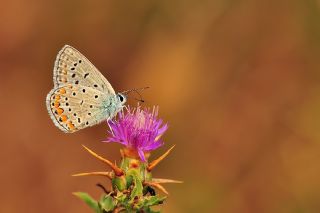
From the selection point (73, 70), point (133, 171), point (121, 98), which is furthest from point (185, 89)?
point (133, 171)

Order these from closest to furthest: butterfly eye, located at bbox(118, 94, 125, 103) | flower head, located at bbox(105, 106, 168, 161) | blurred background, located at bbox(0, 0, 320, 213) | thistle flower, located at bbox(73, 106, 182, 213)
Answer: thistle flower, located at bbox(73, 106, 182, 213) < flower head, located at bbox(105, 106, 168, 161) < butterfly eye, located at bbox(118, 94, 125, 103) < blurred background, located at bbox(0, 0, 320, 213)

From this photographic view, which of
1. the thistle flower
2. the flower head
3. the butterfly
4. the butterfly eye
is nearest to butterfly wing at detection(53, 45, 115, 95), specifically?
the butterfly

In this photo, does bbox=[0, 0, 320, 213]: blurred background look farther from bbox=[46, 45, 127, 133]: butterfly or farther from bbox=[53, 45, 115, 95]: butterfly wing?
bbox=[53, 45, 115, 95]: butterfly wing

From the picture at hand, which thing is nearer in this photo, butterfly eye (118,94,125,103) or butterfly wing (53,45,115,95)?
butterfly wing (53,45,115,95)

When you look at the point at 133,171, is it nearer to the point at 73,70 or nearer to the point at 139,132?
the point at 139,132

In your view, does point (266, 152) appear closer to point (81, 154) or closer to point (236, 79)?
point (236, 79)

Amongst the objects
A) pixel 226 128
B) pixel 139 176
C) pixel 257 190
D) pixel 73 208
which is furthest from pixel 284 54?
pixel 139 176
